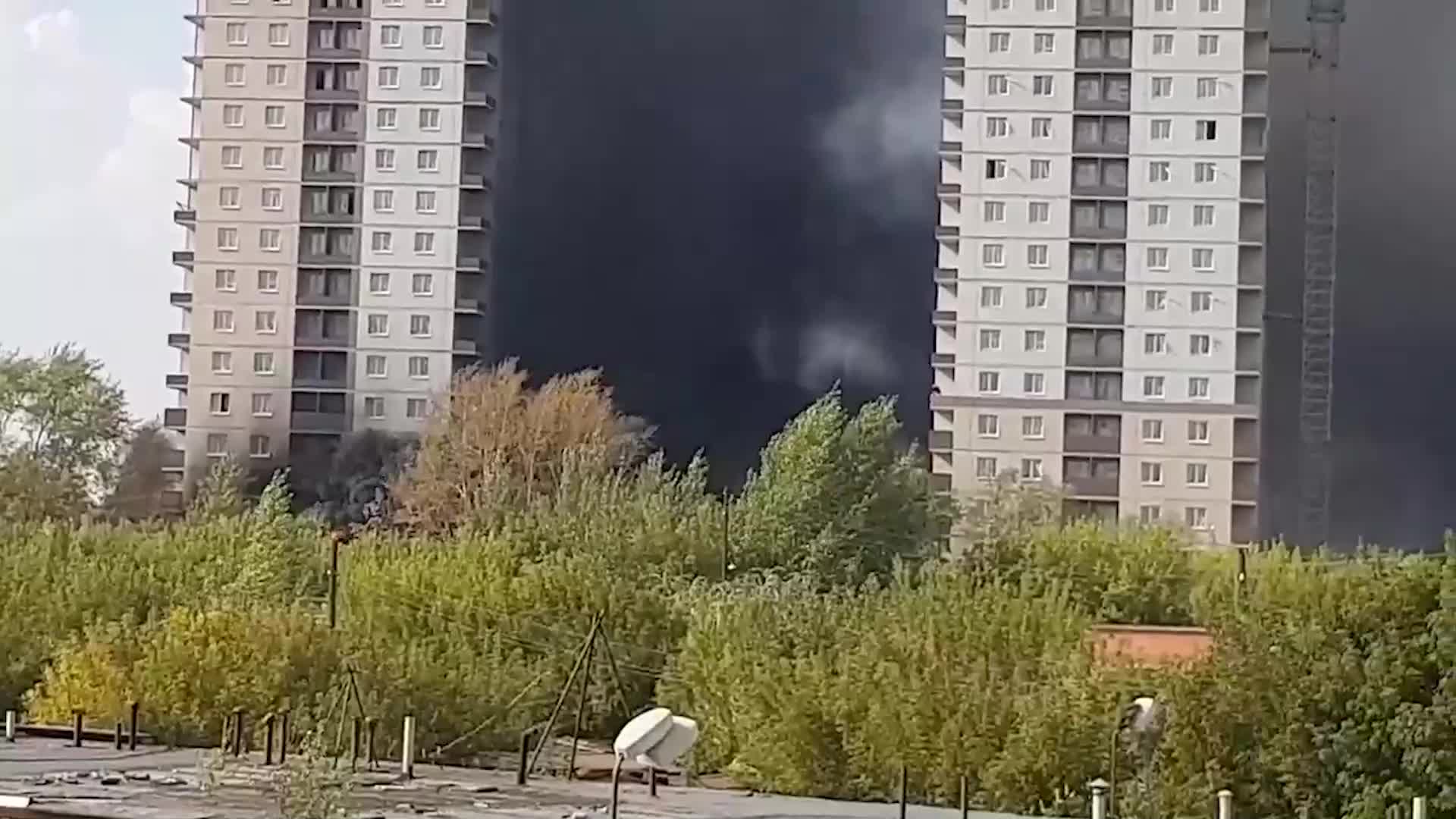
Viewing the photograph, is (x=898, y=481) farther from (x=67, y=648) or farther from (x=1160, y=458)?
(x=67, y=648)

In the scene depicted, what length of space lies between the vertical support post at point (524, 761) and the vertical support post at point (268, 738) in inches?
38.3

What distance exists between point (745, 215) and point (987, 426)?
305cm

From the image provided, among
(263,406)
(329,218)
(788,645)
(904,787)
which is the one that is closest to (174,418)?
(263,406)

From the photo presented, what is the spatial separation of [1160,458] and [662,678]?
9178 mm

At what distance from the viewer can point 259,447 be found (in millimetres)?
18766

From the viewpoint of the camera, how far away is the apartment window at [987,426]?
17.7 metres

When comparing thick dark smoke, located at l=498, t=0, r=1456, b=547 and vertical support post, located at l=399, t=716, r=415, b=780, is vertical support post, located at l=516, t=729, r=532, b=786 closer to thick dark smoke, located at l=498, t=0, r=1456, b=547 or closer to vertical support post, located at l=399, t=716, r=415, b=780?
vertical support post, located at l=399, t=716, r=415, b=780

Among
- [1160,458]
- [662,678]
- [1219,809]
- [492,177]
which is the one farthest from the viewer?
[492,177]

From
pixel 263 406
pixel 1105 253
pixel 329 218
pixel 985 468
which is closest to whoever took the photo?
pixel 985 468

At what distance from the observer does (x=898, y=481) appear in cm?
1423

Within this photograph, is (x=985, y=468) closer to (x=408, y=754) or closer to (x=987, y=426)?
(x=987, y=426)

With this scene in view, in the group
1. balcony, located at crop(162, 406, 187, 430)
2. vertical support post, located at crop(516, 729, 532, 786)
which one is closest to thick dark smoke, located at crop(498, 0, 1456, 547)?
balcony, located at crop(162, 406, 187, 430)

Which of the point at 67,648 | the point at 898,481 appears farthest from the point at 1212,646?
the point at 898,481

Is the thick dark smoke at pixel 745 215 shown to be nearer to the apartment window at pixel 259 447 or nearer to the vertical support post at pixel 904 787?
the apartment window at pixel 259 447
